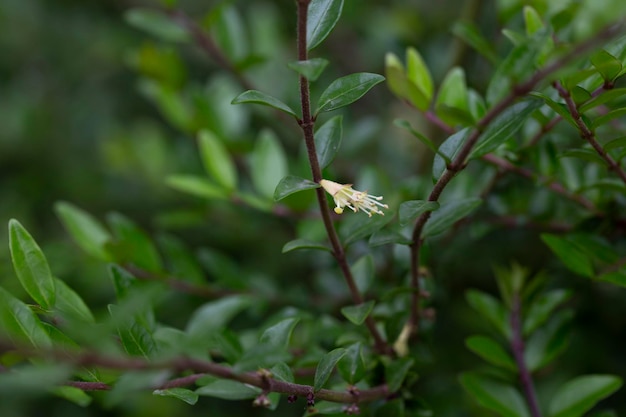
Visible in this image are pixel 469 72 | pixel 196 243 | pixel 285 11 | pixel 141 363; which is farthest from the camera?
pixel 285 11

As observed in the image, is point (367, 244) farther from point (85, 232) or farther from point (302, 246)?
point (85, 232)

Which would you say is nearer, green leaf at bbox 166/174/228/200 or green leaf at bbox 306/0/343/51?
green leaf at bbox 306/0/343/51

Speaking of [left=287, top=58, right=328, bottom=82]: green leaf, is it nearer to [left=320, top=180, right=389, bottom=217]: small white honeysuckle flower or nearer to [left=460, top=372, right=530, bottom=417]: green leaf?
[left=320, top=180, right=389, bottom=217]: small white honeysuckle flower

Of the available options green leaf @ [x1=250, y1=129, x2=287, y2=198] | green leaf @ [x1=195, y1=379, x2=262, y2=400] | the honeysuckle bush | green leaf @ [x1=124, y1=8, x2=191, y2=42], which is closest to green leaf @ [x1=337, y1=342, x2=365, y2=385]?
the honeysuckle bush

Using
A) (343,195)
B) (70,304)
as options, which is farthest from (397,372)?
(70,304)

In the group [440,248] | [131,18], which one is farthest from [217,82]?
[440,248]

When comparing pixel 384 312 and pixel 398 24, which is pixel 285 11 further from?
pixel 384 312

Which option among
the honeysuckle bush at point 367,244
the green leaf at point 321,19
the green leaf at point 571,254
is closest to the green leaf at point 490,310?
the honeysuckle bush at point 367,244
